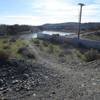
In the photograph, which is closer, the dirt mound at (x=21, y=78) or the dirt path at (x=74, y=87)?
the dirt path at (x=74, y=87)

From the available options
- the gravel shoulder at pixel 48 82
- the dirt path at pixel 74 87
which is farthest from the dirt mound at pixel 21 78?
the dirt path at pixel 74 87

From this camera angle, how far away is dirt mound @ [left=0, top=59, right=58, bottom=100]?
14.9 m

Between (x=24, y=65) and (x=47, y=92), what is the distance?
7.19 m

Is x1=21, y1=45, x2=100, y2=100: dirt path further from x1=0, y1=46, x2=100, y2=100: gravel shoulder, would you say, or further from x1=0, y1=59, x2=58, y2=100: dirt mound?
x1=0, y1=59, x2=58, y2=100: dirt mound

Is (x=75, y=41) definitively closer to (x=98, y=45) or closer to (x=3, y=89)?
(x=98, y=45)

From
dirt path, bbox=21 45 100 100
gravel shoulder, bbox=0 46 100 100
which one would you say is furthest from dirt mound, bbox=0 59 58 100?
dirt path, bbox=21 45 100 100

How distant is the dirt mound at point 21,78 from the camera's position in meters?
14.9

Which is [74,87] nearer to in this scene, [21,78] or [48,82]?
[48,82]

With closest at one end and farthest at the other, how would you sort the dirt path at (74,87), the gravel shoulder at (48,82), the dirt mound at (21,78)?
the dirt path at (74,87)
the gravel shoulder at (48,82)
the dirt mound at (21,78)

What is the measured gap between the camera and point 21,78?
59.1 ft

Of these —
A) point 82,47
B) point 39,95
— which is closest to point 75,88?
point 39,95

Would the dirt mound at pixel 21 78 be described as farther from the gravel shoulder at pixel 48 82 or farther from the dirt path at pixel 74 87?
the dirt path at pixel 74 87

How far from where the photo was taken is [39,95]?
13758 millimetres

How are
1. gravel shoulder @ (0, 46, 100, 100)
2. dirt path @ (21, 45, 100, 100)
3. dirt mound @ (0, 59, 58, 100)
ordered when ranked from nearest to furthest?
dirt path @ (21, 45, 100, 100) < gravel shoulder @ (0, 46, 100, 100) < dirt mound @ (0, 59, 58, 100)
